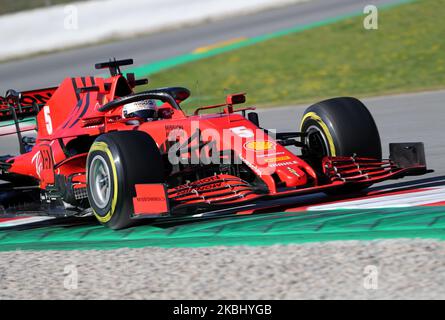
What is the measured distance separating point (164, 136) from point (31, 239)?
1.36 metres

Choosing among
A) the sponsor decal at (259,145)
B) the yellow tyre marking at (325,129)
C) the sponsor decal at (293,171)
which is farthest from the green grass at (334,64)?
the sponsor decal at (293,171)

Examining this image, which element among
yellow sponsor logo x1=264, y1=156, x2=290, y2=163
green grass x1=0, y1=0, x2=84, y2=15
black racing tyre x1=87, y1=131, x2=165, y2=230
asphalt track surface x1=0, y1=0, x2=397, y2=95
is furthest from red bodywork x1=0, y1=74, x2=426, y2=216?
green grass x1=0, y1=0, x2=84, y2=15

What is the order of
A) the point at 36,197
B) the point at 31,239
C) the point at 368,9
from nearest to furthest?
the point at 31,239 → the point at 36,197 → the point at 368,9

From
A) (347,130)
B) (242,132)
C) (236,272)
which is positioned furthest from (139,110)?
(236,272)

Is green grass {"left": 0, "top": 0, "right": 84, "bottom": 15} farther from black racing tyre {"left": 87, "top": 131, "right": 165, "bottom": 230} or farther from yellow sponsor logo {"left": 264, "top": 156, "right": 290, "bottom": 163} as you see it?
yellow sponsor logo {"left": 264, "top": 156, "right": 290, "bottom": 163}

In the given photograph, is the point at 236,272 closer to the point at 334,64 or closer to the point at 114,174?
the point at 114,174

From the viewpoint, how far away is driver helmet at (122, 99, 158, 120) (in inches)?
304

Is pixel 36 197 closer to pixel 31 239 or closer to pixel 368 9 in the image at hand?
pixel 31 239

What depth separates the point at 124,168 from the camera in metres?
6.58

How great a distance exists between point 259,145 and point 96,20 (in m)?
18.4

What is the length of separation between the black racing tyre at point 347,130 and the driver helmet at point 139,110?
4.76 feet

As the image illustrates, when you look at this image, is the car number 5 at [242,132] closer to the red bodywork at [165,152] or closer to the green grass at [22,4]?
the red bodywork at [165,152]
